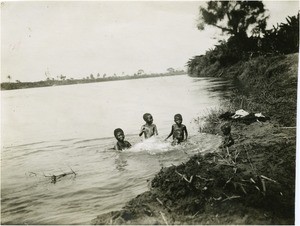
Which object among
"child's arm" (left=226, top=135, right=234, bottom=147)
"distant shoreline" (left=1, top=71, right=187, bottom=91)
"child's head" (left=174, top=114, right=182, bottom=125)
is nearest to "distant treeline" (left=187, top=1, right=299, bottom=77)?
"distant shoreline" (left=1, top=71, right=187, bottom=91)

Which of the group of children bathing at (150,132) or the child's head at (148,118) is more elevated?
the child's head at (148,118)

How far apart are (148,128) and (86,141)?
80cm

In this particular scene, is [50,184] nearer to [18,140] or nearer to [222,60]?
[18,140]

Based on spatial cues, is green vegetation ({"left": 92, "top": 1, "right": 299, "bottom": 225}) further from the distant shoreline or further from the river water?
the distant shoreline

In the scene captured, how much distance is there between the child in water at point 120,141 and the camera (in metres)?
4.79

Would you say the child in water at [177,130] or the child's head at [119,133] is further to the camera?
the child's head at [119,133]

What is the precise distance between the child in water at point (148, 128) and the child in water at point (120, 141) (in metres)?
0.23

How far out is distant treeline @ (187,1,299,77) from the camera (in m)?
4.54

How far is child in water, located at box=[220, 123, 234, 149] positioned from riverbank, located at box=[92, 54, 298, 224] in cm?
7

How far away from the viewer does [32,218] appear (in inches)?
160

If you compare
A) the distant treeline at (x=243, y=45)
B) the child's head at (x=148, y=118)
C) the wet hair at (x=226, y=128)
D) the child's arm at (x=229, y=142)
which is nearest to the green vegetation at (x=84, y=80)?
the distant treeline at (x=243, y=45)

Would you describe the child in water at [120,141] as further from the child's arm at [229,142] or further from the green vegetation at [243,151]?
the child's arm at [229,142]

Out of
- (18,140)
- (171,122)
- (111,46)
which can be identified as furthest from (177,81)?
(18,140)

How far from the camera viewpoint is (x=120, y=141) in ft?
15.8
